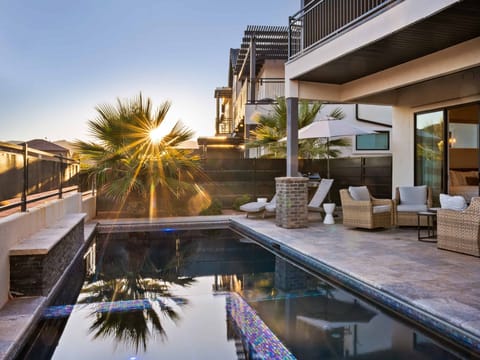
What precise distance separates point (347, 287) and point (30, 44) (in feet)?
39.7

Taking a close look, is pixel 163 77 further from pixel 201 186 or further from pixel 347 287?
pixel 347 287

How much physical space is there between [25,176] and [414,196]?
7000 mm

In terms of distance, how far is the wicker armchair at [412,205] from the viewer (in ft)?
25.2

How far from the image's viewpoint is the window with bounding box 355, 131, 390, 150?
13.4 meters

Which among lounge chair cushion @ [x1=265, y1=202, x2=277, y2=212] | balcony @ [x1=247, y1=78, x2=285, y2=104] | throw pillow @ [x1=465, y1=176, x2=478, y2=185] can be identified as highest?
balcony @ [x1=247, y1=78, x2=285, y2=104]

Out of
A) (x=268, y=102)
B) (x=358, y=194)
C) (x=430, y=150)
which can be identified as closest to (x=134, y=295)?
(x=358, y=194)

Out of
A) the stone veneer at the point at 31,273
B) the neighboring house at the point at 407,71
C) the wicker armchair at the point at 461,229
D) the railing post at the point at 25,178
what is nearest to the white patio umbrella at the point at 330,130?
the neighboring house at the point at 407,71

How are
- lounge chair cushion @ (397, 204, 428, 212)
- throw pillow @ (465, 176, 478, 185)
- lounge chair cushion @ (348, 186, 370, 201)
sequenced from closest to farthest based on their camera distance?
lounge chair cushion @ (397, 204, 428, 212)
lounge chair cushion @ (348, 186, 370, 201)
throw pillow @ (465, 176, 478, 185)

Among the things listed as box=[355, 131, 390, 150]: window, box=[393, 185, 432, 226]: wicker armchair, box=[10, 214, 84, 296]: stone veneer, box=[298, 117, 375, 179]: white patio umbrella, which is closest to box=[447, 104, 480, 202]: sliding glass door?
box=[393, 185, 432, 226]: wicker armchair

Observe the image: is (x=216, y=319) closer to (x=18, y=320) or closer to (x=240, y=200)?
(x=18, y=320)

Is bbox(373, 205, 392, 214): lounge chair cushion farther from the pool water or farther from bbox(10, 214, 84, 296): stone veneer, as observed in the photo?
bbox(10, 214, 84, 296): stone veneer

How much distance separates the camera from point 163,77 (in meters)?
14.0

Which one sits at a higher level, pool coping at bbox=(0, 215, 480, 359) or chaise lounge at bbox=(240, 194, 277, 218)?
chaise lounge at bbox=(240, 194, 277, 218)

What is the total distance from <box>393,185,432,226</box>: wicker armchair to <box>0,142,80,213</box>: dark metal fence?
6.33m
